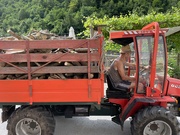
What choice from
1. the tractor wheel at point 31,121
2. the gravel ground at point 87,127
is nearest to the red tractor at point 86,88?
the tractor wheel at point 31,121

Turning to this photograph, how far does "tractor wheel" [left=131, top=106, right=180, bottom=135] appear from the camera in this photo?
337 cm

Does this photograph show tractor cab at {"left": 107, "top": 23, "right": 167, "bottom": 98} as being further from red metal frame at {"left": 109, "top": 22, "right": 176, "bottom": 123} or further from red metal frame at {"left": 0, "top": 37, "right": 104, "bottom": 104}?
red metal frame at {"left": 0, "top": 37, "right": 104, "bottom": 104}

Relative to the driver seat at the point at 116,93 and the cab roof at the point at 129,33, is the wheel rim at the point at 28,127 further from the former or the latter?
the cab roof at the point at 129,33

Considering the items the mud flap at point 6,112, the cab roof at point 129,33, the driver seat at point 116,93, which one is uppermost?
the cab roof at point 129,33

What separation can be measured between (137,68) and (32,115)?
6.25ft

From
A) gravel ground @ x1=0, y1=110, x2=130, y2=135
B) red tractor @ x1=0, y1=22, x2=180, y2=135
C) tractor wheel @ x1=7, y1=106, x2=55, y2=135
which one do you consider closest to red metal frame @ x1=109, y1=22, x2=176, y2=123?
red tractor @ x1=0, y1=22, x2=180, y2=135

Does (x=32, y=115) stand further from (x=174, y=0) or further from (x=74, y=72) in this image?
(x=174, y=0)

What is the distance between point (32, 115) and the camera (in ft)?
11.4

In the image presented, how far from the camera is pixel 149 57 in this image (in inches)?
136

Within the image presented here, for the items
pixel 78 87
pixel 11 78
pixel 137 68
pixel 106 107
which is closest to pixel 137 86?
pixel 137 68

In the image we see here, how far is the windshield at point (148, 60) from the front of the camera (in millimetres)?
3406

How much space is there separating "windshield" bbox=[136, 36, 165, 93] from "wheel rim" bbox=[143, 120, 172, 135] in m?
0.58

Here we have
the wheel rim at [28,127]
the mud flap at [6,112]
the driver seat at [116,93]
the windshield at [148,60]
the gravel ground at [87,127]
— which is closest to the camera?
the windshield at [148,60]

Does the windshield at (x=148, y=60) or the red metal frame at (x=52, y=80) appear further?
the windshield at (x=148, y=60)
